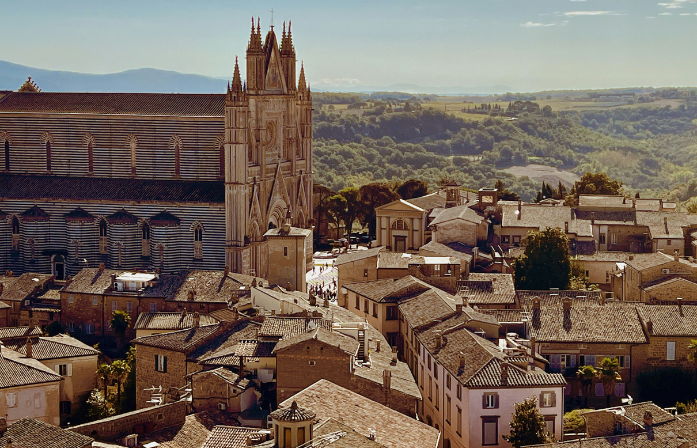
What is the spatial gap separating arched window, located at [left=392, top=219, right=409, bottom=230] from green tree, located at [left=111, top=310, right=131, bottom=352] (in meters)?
22.9

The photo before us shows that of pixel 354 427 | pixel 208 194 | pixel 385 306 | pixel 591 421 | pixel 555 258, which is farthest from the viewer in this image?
pixel 208 194

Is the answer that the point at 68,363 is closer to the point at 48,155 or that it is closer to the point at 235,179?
the point at 235,179

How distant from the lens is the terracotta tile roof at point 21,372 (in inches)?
1891

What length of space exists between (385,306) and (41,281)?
63.7ft

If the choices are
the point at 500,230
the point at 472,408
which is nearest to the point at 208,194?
the point at 500,230

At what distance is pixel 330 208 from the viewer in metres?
100

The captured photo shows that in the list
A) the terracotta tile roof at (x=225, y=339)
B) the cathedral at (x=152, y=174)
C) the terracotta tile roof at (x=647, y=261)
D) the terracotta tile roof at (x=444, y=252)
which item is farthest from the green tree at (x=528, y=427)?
the cathedral at (x=152, y=174)

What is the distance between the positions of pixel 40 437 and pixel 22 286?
30286 millimetres

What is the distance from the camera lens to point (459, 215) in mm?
75438

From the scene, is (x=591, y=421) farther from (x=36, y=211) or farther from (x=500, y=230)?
(x=36, y=211)

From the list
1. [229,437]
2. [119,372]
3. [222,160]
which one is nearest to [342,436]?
[229,437]

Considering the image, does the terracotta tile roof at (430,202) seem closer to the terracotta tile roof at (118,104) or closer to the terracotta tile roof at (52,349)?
the terracotta tile roof at (118,104)

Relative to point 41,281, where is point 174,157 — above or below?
above

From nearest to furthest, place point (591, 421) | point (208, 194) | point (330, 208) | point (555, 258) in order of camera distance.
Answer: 1. point (591, 421)
2. point (555, 258)
3. point (208, 194)
4. point (330, 208)
